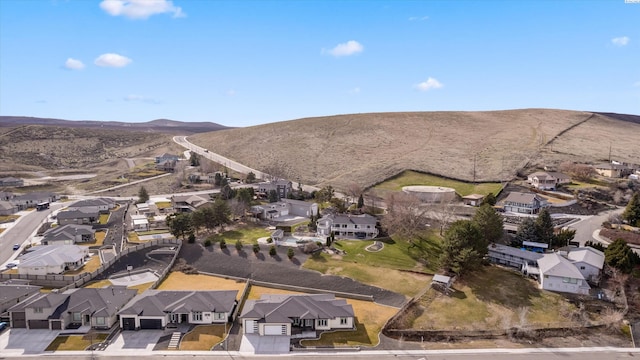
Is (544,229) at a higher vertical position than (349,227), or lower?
higher

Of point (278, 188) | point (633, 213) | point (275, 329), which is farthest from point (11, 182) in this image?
point (633, 213)

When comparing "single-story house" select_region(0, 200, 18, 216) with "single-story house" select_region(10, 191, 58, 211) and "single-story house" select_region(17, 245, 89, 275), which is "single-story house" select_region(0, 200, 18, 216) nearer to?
"single-story house" select_region(10, 191, 58, 211)

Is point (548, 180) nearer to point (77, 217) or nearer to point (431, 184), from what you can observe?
point (431, 184)

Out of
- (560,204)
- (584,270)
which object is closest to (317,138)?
(560,204)

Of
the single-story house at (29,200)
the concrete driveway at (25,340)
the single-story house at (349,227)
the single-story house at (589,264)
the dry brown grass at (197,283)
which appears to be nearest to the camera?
the concrete driveway at (25,340)

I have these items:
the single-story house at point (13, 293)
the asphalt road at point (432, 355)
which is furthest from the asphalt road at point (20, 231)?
the asphalt road at point (432, 355)

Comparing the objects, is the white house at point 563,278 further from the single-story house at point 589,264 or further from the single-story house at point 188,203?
the single-story house at point 188,203

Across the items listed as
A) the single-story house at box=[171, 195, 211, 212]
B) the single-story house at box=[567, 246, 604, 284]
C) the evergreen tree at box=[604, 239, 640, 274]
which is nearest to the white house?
the single-story house at box=[567, 246, 604, 284]
